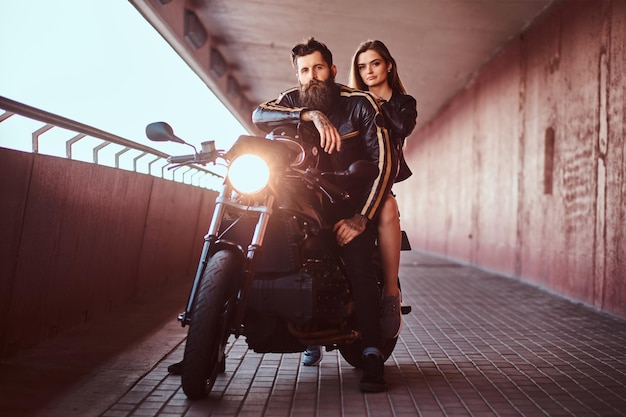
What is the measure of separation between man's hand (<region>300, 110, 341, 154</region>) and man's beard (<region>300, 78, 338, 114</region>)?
20 cm

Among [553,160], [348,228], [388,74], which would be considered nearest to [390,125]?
[388,74]

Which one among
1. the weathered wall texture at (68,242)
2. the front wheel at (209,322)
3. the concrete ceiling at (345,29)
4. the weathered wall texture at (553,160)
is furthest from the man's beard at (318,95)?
the concrete ceiling at (345,29)

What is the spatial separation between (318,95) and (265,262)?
985 mm

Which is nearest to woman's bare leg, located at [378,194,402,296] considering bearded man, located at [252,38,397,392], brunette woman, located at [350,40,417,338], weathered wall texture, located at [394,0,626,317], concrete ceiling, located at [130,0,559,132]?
brunette woman, located at [350,40,417,338]

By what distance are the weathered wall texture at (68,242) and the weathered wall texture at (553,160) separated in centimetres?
443

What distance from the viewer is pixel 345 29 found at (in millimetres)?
10508

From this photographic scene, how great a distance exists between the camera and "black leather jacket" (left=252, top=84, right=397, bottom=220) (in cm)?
362

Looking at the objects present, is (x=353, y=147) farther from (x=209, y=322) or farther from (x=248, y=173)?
(x=209, y=322)

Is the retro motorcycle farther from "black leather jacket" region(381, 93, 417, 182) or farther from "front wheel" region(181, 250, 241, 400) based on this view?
"black leather jacket" region(381, 93, 417, 182)

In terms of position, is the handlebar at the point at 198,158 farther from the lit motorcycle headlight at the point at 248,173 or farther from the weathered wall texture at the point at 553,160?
the weathered wall texture at the point at 553,160

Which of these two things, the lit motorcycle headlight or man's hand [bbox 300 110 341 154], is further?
man's hand [bbox 300 110 341 154]

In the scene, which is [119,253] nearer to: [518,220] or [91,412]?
[91,412]

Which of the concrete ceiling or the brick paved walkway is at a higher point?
the concrete ceiling

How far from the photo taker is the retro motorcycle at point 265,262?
3018 mm
